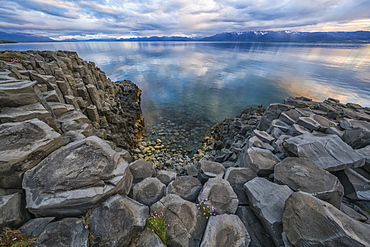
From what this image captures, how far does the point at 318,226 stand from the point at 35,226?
22.4 ft

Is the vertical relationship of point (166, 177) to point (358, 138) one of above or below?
below

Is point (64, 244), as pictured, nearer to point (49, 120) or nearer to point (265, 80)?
point (49, 120)

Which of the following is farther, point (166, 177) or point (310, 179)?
point (166, 177)

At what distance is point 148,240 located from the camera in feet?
12.5

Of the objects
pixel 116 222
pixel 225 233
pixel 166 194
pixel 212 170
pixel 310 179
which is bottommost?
pixel 212 170

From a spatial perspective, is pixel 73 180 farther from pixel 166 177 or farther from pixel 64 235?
pixel 166 177

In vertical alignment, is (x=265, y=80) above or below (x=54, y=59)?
below

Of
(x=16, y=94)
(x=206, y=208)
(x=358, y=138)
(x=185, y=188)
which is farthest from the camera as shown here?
(x=358, y=138)

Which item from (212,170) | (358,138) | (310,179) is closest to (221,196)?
(212,170)

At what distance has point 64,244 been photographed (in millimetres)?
3205

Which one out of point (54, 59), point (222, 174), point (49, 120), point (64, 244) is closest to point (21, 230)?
point (64, 244)

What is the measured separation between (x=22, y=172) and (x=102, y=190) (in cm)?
214

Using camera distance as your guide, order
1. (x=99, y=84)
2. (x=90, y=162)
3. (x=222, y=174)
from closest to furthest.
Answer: (x=90, y=162) → (x=222, y=174) → (x=99, y=84)

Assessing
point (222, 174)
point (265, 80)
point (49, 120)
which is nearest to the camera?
point (49, 120)
